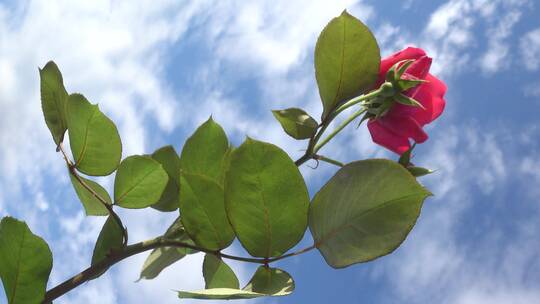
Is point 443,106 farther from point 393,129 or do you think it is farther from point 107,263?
point 107,263

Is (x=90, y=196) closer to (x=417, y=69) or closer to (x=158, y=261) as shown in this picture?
(x=158, y=261)

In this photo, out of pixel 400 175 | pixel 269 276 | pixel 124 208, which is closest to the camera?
pixel 400 175

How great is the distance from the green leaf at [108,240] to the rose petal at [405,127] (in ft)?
1.37

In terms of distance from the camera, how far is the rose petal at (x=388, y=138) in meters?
0.83

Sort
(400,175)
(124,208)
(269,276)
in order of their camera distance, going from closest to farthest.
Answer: (400,175) < (269,276) < (124,208)

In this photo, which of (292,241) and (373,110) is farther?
(373,110)

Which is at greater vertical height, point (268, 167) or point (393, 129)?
point (393, 129)

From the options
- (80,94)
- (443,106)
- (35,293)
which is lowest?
(35,293)

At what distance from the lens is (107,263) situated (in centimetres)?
78

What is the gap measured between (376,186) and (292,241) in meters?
0.13

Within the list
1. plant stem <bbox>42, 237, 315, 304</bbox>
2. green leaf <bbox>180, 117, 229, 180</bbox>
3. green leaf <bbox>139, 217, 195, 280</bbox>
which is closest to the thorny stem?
plant stem <bbox>42, 237, 315, 304</bbox>

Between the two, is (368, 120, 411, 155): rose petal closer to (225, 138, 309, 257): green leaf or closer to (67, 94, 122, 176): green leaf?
(225, 138, 309, 257): green leaf

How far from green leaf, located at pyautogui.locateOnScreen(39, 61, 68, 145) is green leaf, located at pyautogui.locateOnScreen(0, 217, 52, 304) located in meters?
0.15

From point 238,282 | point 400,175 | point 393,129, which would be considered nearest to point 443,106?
point 393,129
